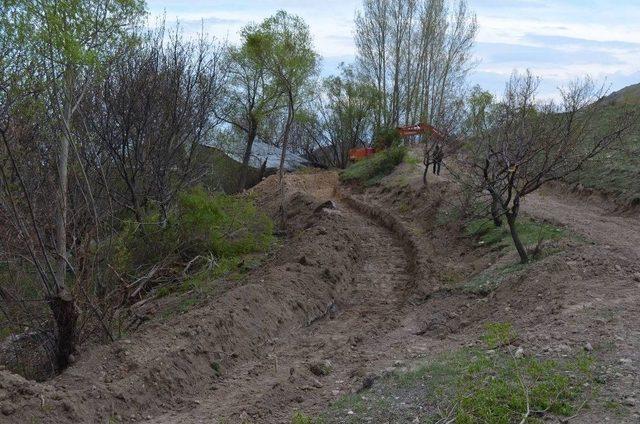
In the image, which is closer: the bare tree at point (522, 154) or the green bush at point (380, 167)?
the bare tree at point (522, 154)

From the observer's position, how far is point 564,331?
6980 millimetres

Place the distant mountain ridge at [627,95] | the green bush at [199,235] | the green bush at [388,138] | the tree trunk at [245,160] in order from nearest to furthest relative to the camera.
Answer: the green bush at [199,235], the tree trunk at [245,160], the green bush at [388,138], the distant mountain ridge at [627,95]

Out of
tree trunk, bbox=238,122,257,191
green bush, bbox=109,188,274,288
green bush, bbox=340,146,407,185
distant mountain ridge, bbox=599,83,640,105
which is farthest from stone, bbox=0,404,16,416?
distant mountain ridge, bbox=599,83,640,105

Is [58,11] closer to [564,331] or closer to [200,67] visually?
[564,331]

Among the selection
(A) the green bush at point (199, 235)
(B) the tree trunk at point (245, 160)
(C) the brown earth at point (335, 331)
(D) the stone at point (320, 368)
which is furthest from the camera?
(B) the tree trunk at point (245, 160)

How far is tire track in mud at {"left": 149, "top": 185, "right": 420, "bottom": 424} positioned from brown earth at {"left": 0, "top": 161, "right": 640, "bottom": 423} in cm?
2

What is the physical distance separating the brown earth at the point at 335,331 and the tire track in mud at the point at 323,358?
2 cm

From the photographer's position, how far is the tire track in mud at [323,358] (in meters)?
6.82

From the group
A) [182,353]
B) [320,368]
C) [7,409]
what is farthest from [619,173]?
[7,409]

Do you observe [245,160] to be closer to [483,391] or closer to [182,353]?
[182,353]

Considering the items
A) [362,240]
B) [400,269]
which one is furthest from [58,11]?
[362,240]

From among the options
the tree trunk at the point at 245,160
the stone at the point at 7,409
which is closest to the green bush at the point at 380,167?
the tree trunk at the point at 245,160

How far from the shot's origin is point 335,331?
10.2 m

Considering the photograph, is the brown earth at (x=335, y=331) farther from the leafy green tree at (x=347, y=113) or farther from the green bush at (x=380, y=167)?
the leafy green tree at (x=347, y=113)
